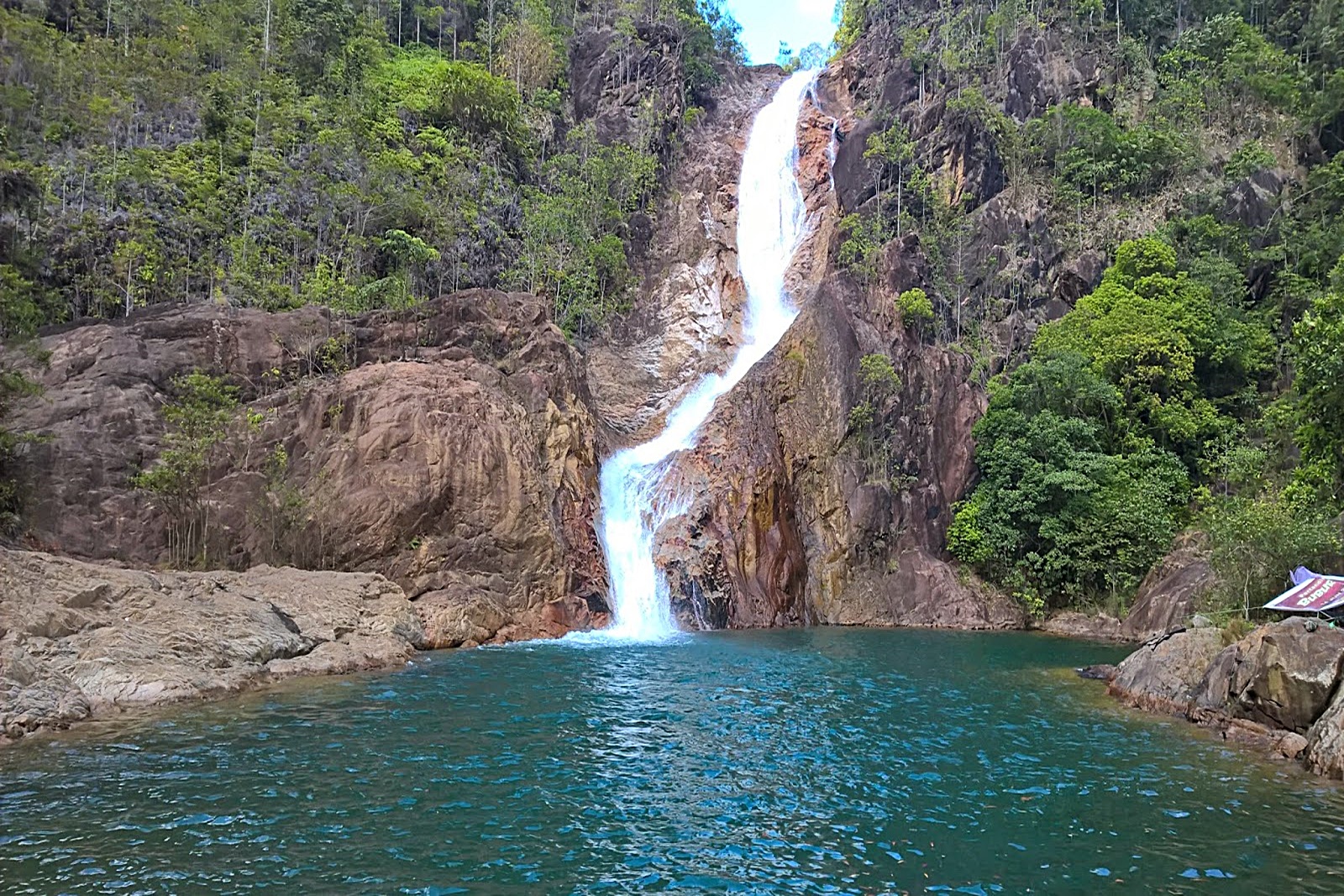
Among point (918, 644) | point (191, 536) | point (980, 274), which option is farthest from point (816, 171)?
point (191, 536)

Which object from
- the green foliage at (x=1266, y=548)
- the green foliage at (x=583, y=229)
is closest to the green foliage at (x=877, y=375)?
the green foliage at (x=583, y=229)

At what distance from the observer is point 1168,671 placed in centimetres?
2047

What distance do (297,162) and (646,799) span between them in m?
43.5

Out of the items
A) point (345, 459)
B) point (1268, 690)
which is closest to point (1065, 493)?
point (1268, 690)

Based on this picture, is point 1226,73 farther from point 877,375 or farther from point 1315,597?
point 1315,597

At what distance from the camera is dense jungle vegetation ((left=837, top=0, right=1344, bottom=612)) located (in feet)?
114

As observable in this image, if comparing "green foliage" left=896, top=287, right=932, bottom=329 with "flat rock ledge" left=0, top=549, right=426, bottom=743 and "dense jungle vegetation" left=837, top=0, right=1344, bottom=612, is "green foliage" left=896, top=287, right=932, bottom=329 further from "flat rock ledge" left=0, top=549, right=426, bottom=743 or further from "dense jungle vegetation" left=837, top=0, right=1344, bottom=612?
"flat rock ledge" left=0, top=549, right=426, bottom=743

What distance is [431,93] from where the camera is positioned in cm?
5338

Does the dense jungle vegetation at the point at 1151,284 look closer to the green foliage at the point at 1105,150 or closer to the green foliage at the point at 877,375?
the green foliage at the point at 1105,150

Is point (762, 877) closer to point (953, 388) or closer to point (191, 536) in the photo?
point (191, 536)

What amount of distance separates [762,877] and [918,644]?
76.7ft

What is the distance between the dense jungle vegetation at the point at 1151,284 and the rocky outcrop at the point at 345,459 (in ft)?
73.6

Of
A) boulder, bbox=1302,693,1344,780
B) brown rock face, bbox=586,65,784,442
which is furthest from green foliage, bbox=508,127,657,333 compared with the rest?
boulder, bbox=1302,693,1344,780

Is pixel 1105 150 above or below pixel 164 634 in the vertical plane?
above
